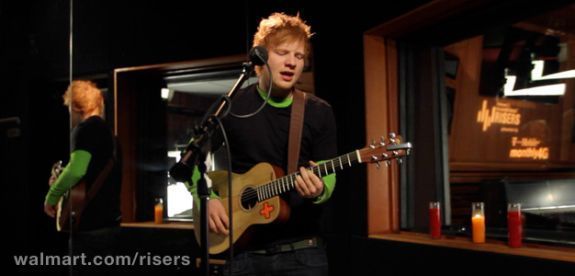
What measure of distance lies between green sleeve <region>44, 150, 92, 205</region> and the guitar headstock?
1.81m

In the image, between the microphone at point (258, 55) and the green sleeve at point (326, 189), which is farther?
the green sleeve at point (326, 189)

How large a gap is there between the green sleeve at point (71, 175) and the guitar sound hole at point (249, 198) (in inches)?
53.8

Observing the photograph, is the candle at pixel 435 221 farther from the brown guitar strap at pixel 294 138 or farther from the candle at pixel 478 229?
the brown guitar strap at pixel 294 138

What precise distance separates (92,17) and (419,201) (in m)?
2.20

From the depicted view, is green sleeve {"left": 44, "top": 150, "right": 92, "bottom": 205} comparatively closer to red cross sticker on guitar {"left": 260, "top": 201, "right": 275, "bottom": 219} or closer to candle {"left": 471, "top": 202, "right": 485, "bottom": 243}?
red cross sticker on guitar {"left": 260, "top": 201, "right": 275, "bottom": 219}

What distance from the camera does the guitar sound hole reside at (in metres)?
2.02

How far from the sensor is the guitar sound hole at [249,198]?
79.6 inches

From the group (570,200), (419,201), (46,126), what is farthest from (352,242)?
(46,126)

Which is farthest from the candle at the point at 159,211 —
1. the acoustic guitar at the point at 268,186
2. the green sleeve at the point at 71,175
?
the acoustic guitar at the point at 268,186

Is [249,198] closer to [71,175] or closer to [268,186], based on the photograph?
[268,186]

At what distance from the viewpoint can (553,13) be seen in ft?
7.89

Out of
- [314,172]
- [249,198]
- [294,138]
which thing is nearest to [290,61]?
[294,138]

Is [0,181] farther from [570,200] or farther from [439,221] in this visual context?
[570,200]

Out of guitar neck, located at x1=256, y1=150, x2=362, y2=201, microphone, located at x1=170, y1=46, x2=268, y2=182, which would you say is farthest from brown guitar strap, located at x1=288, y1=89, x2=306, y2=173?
microphone, located at x1=170, y1=46, x2=268, y2=182
